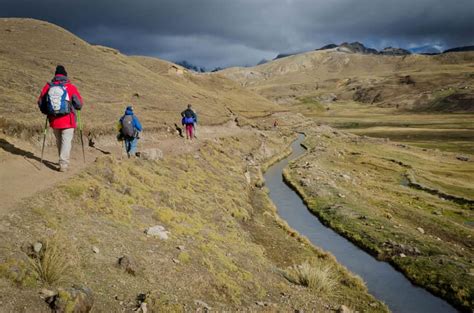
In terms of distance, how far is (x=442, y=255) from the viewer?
89.0ft

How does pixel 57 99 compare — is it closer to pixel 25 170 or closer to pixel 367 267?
pixel 25 170

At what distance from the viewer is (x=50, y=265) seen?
1020 cm

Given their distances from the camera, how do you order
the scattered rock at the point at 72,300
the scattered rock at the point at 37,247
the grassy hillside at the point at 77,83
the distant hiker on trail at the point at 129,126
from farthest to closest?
the grassy hillside at the point at 77,83 → the distant hiker on trail at the point at 129,126 → the scattered rock at the point at 37,247 → the scattered rock at the point at 72,300

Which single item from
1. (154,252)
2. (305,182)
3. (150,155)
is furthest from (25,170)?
(305,182)

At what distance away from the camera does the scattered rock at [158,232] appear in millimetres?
16734

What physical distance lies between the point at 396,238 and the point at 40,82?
149 feet

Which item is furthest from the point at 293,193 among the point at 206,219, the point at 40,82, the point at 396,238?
the point at 40,82

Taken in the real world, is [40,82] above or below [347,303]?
above

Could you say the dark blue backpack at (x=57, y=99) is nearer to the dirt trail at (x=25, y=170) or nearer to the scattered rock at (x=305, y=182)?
the dirt trail at (x=25, y=170)

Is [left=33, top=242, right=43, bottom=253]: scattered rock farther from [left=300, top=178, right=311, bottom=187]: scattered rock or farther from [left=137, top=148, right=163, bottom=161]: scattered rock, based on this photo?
[left=300, top=178, right=311, bottom=187]: scattered rock

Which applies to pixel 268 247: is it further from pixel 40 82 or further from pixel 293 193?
pixel 40 82

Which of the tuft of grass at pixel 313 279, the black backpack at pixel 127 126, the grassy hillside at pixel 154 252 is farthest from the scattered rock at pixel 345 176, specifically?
the black backpack at pixel 127 126

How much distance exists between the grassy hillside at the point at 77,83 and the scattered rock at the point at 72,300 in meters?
19.4

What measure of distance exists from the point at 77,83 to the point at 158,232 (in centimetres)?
5109
